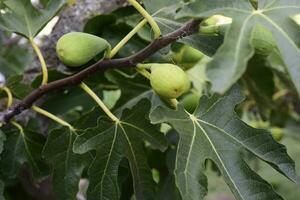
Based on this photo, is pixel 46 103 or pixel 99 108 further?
pixel 46 103

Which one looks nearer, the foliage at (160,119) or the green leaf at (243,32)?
the green leaf at (243,32)

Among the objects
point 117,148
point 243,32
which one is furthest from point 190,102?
point 243,32

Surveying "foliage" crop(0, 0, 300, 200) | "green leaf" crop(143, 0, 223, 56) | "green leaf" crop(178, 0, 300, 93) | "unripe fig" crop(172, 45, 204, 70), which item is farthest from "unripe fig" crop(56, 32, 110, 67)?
"unripe fig" crop(172, 45, 204, 70)

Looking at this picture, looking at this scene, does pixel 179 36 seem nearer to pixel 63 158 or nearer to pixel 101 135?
pixel 101 135

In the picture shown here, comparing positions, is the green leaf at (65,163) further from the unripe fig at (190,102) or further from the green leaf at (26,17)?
the unripe fig at (190,102)

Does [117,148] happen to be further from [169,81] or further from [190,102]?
[190,102]

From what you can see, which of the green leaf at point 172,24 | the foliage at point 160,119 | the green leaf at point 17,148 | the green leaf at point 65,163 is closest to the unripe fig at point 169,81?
the foliage at point 160,119

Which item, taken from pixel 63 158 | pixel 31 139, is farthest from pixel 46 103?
pixel 63 158
